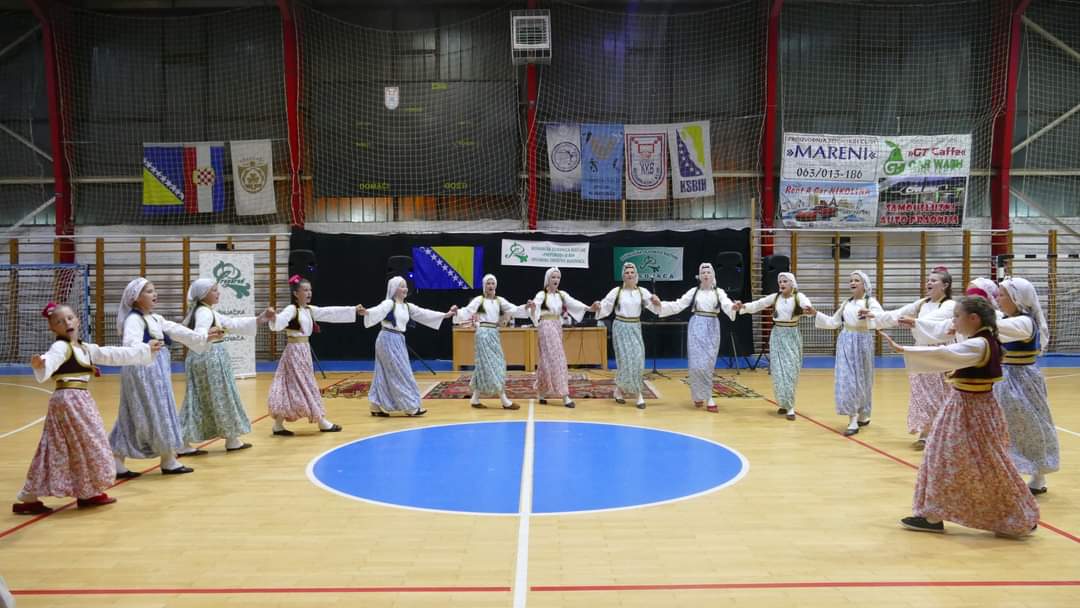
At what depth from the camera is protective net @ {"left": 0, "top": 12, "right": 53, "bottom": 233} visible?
43.8 feet

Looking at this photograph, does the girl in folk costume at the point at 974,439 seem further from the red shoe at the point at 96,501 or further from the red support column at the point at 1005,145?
the red support column at the point at 1005,145

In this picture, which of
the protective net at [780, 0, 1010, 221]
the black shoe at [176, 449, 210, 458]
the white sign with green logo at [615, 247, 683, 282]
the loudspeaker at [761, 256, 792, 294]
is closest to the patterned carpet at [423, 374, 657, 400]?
the white sign with green logo at [615, 247, 683, 282]

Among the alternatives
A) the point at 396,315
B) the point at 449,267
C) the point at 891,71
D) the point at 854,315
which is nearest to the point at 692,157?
the point at 891,71

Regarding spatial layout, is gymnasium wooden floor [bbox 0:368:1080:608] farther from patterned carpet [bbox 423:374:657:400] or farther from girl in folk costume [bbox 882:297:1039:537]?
patterned carpet [bbox 423:374:657:400]

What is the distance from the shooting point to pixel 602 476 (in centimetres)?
496

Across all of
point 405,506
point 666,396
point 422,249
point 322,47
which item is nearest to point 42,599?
point 405,506

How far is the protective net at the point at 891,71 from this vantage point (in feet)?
43.9

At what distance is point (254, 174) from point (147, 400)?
8851 millimetres

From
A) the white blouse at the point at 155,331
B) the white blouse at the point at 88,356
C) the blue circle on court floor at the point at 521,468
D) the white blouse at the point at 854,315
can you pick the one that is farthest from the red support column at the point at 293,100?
the white blouse at the point at 854,315

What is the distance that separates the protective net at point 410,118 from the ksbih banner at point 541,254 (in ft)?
2.28

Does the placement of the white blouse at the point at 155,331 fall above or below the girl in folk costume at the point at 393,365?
above

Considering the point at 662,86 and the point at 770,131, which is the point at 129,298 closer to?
the point at 662,86

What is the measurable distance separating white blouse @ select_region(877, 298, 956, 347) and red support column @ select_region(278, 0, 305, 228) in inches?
409

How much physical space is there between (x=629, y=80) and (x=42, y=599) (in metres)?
12.5
